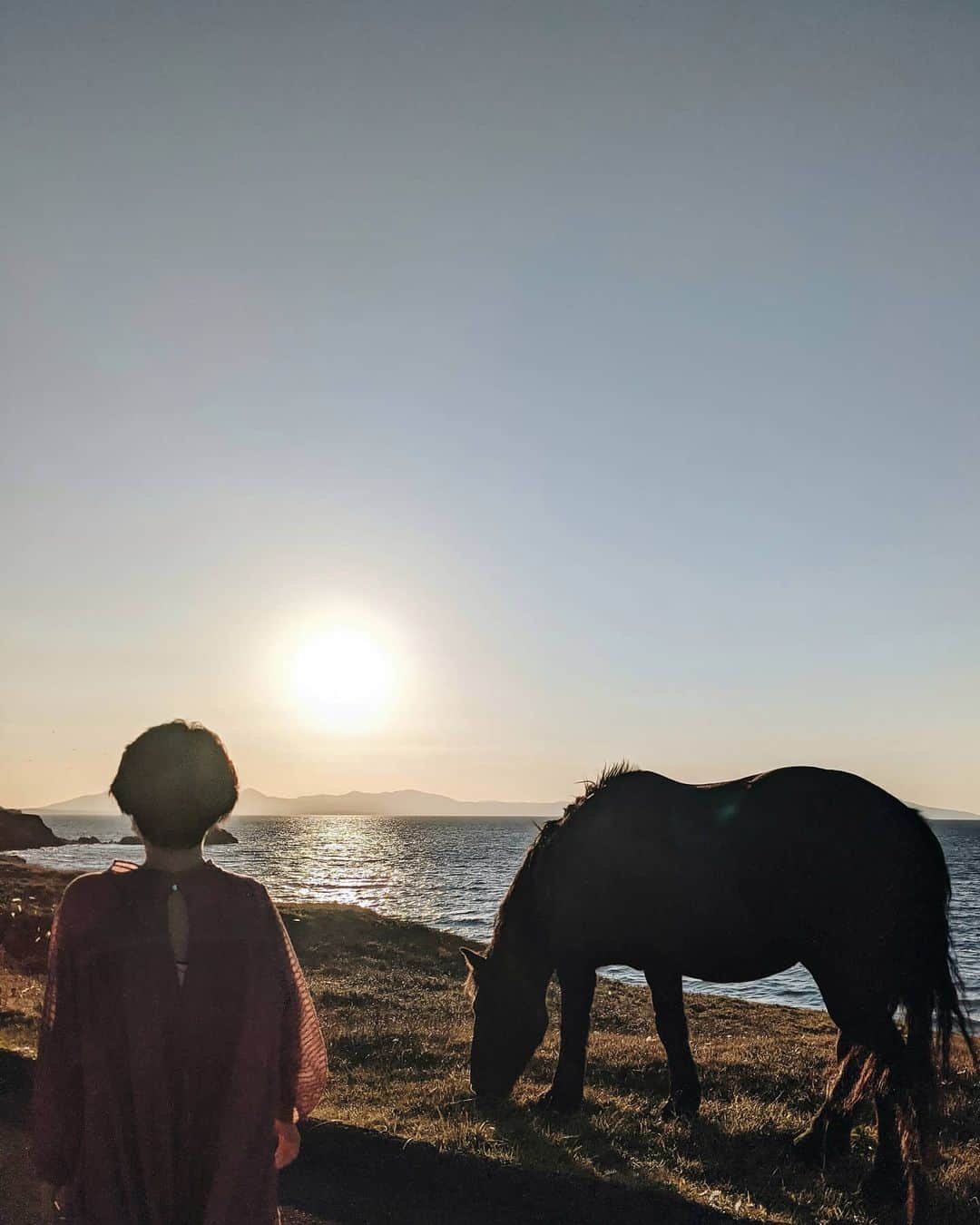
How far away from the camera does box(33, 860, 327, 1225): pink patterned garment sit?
10.2 ft

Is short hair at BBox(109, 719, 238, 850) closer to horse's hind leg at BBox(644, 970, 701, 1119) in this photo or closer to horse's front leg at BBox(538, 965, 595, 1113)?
horse's front leg at BBox(538, 965, 595, 1113)

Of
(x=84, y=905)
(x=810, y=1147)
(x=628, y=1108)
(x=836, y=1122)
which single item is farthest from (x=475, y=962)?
(x=84, y=905)

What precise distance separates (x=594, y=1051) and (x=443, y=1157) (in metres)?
5.53

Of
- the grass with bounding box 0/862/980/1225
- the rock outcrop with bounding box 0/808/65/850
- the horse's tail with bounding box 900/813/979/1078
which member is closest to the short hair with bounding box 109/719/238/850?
the grass with bounding box 0/862/980/1225

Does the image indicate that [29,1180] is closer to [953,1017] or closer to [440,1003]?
[953,1017]

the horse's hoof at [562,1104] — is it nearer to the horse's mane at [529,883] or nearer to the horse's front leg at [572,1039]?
the horse's front leg at [572,1039]

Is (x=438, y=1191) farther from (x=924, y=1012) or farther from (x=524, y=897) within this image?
(x=924, y=1012)

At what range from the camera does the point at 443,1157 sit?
21.5 feet

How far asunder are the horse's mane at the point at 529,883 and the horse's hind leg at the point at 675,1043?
1333mm

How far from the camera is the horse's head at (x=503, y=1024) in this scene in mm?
8711

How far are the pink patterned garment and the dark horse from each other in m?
5.01

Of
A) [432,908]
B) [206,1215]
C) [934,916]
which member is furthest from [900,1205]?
[432,908]

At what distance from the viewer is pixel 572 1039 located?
332 inches

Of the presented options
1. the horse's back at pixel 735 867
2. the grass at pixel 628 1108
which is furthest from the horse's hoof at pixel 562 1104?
the horse's back at pixel 735 867
